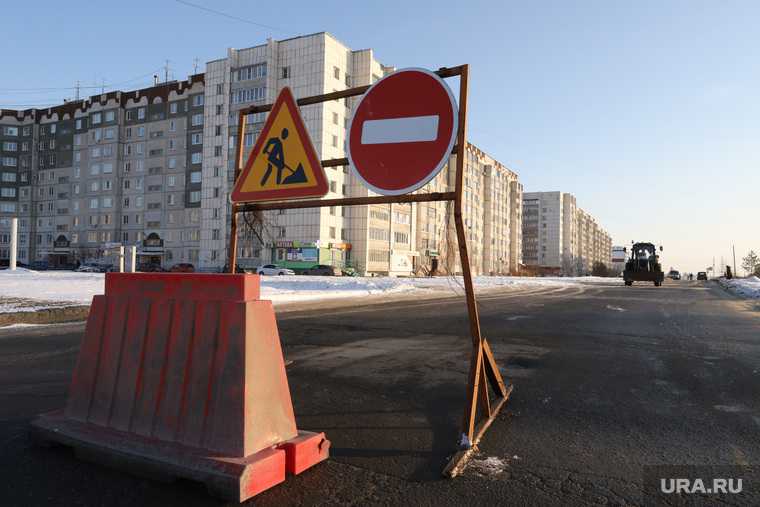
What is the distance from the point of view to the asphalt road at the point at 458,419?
2746mm

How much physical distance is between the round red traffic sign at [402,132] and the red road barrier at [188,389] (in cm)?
117

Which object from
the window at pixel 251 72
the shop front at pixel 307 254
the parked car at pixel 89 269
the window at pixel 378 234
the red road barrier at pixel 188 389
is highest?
the window at pixel 251 72

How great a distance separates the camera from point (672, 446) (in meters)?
3.50

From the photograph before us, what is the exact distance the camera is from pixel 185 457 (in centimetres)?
275

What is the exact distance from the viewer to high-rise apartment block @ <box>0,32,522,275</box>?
6278 centimetres

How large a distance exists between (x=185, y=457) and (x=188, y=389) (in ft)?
1.32

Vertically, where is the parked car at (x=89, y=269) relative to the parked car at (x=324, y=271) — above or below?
below

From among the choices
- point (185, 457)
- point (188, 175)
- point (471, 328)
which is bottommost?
point (185, 457)

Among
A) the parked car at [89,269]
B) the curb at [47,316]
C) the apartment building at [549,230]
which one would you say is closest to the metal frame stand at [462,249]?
the curb at [47,316]

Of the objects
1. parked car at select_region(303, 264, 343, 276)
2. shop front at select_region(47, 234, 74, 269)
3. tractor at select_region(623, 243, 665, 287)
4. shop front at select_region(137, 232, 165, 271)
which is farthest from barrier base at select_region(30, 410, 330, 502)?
shop front at select_region(47, 234, 74, 269)

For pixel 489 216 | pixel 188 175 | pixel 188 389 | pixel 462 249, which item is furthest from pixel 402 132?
pixel 489 216

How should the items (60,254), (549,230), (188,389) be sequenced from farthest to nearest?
1. (549,230)
2. (60,254)
3. (188,389)

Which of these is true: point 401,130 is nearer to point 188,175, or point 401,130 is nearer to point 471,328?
point 471,328

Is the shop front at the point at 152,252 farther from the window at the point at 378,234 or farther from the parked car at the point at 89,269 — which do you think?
the window at the point at 378,234
